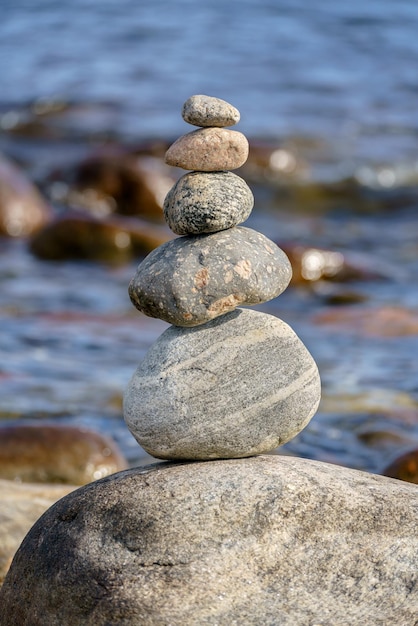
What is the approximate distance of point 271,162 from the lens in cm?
1877

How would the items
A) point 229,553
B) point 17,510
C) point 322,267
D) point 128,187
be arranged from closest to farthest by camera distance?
point 229,553 < point 17,510 < point 322,267 < point 128,187

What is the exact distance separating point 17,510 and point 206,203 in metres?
2.19

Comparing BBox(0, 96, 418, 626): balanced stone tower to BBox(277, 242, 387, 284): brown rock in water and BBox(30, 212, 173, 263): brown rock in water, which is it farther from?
BBox(30, 212, 173, 263): brown rock in water

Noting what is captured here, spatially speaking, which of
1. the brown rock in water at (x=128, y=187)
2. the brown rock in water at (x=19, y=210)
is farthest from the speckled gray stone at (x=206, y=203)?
the brown rock in water at (x=128, y=187)

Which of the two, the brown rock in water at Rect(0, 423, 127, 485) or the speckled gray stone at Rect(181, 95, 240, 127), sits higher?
the speckled gray stone at Rect(181, 95, 240, 127)

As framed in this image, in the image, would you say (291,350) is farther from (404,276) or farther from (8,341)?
(404,276)

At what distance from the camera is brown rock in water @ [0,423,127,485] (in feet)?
23.6

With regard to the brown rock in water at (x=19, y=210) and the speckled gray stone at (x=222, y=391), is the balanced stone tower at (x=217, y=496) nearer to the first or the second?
the speckled gray stone at (x=222, y=391)

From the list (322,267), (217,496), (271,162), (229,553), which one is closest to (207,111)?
(217,496)

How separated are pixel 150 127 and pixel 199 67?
5.57 metres

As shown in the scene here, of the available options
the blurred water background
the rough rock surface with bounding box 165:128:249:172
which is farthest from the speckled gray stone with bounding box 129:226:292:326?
the blurred water background

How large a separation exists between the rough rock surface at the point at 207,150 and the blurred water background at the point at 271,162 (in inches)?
145

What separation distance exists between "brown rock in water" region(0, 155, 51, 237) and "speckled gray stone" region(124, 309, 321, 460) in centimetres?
1026

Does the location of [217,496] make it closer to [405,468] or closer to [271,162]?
[405,468]
